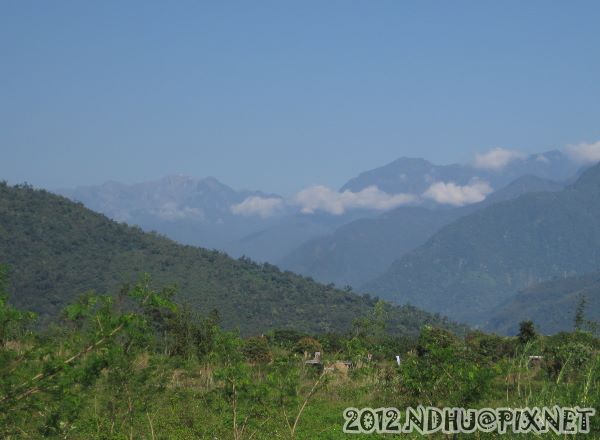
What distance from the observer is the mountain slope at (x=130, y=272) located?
72125mm

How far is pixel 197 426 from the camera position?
1461 cm

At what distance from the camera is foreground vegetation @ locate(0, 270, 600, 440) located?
6.14 meters

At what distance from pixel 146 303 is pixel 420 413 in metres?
4.89

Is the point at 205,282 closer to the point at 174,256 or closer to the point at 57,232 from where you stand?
the point at 174,256

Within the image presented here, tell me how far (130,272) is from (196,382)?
60.8 metres

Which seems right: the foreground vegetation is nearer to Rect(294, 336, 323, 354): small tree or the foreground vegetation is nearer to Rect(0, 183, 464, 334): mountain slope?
Rect(294, 336, 323, 354): small tree

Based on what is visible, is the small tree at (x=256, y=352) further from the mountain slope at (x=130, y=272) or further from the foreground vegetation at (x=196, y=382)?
the mountain slope at (x=130, y=272)

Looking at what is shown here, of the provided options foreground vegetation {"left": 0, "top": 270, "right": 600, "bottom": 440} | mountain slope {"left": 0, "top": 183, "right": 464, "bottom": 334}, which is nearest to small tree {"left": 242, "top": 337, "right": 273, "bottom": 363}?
foreground vegetation {"left": 0, "top": 270, "right": 600, "bottom": 440}

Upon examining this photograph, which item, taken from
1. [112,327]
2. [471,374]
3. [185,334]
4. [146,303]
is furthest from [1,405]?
[185,334]

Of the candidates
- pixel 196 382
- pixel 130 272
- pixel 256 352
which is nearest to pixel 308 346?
pixel 256 352

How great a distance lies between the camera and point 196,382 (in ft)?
66.8

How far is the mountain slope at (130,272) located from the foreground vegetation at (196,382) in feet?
157

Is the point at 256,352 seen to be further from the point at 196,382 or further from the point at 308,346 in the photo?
the point at 196,382

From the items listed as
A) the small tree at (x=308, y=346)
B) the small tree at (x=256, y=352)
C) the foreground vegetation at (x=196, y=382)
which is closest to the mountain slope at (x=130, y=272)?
the small tree at (x=308, y=346)
